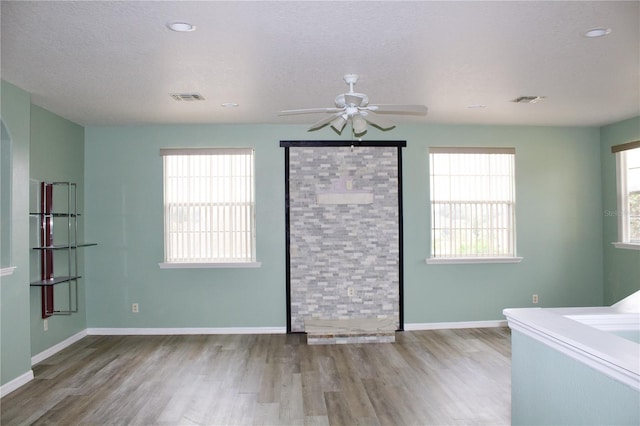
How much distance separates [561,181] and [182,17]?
5282 millimetres

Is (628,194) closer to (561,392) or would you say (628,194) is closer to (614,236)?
(614,236)

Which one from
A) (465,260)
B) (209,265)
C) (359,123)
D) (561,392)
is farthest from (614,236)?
(209,265)

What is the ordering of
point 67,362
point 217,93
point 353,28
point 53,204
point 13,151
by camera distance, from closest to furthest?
point 353,28
point 13,151
point 217,93
point 67,362
point 53,204

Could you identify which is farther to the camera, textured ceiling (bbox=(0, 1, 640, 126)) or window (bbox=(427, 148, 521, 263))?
window (bbox=(427, 148, 521, 263))

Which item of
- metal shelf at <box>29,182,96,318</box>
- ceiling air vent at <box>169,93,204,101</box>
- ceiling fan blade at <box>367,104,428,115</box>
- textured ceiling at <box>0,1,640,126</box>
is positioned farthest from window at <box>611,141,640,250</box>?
metal shelf at <box>29,182,96,318</box>

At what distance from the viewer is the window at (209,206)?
5.71m

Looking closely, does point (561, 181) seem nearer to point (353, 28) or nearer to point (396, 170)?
point (396, 170)

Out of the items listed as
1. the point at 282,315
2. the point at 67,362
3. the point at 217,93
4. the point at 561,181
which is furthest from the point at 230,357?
the point at 561,181

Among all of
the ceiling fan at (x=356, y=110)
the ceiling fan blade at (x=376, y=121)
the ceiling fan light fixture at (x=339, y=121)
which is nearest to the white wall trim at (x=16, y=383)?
the ceiling fan at (x=356, y=110)

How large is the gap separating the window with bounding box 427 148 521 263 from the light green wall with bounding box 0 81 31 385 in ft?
Result: 14.3

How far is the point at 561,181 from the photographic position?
6.07 metres

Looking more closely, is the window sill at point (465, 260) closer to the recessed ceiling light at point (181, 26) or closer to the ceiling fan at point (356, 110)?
the ceiling fan at point (356, 110)

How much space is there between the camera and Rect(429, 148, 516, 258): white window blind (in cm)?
588

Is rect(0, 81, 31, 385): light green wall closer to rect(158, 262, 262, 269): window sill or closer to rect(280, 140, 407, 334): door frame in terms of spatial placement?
rect(158, 262, 262, 269): window sill
